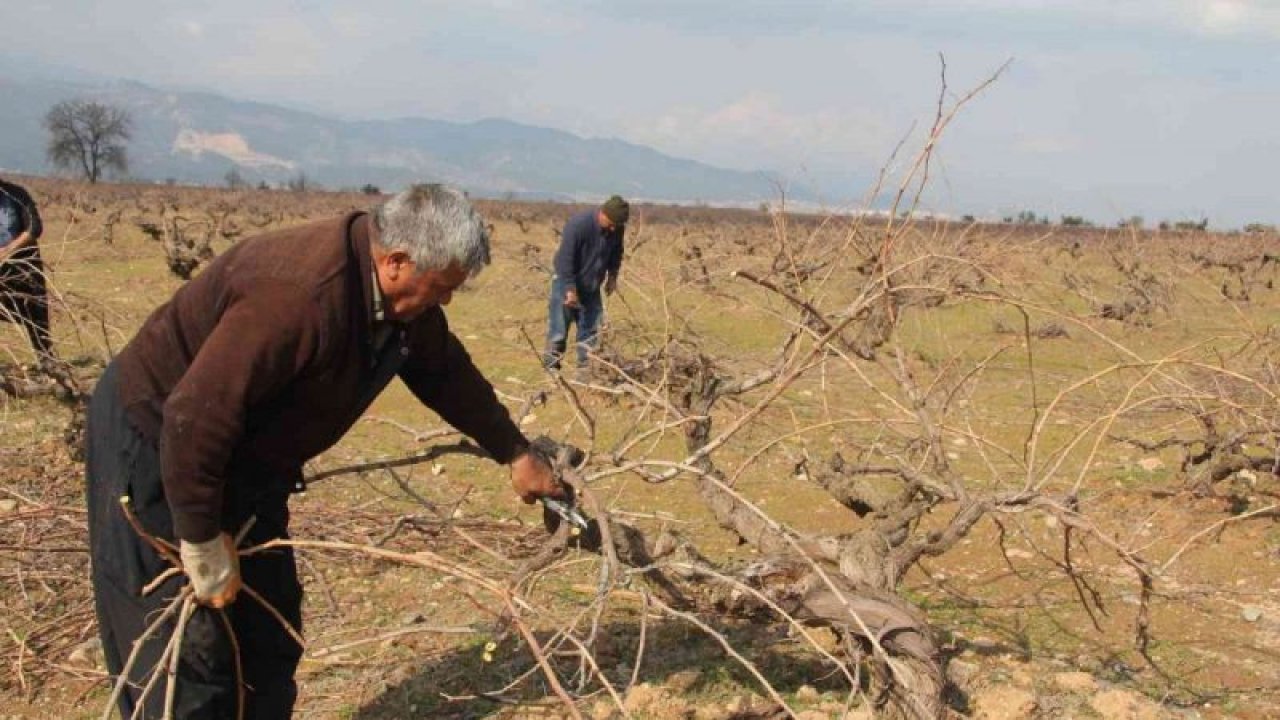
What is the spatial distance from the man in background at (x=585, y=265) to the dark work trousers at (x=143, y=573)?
16.9ft

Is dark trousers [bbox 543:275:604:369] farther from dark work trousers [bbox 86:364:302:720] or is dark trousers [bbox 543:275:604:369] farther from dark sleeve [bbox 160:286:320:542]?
dark sleeve [bbox 160:286:320:542]

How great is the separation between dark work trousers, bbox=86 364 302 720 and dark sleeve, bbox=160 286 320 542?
31cm

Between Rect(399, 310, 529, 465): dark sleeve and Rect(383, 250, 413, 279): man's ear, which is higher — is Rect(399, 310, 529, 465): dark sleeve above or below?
below

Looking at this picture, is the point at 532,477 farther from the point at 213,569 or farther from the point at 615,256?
the point at 615,256

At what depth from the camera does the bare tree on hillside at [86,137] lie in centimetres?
7231

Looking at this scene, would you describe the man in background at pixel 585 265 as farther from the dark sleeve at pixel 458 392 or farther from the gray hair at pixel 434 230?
the gray hair at pixel 434 230

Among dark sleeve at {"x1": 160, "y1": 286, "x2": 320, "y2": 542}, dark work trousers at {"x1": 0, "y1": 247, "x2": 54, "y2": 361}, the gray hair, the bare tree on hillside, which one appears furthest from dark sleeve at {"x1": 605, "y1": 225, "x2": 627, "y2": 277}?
the bare tree on hillside

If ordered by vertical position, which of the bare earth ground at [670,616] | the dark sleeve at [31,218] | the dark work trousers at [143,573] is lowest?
the bare earth ground at [670,616]

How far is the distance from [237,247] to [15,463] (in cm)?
437

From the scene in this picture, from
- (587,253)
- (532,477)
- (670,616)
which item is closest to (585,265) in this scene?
(587,253)

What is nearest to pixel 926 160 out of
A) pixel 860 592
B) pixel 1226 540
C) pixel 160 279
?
pixel 860 592

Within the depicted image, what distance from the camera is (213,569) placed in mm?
2303

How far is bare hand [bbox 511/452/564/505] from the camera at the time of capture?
2865 mm

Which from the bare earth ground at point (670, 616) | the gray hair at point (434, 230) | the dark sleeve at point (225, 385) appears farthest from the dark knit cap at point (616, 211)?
the dark sleeve at point (225, 385)
